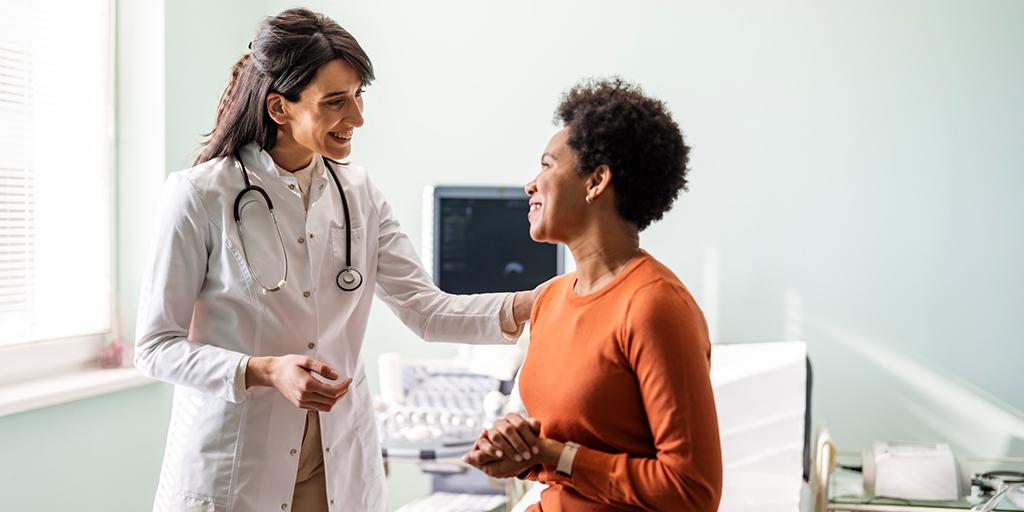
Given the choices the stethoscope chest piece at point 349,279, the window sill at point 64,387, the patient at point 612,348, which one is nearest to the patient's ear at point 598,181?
the patient at point 612,348

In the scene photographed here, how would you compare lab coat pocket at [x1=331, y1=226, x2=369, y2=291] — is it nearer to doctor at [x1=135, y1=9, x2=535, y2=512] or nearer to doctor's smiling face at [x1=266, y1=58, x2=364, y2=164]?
doctor at [x1=135, y1=9, x2=535, y2=512]

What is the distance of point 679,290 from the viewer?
1.14 meters

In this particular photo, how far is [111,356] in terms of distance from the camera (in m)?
2.87

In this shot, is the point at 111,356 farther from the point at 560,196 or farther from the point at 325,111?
the point at 560,196

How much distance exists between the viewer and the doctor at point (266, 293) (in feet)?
4.84

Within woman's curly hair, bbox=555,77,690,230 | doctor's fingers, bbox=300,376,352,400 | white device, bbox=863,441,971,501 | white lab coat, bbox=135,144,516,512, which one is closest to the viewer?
woman's curly hair, bbox=555,77,690,230

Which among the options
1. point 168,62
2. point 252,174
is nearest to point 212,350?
point 252,174

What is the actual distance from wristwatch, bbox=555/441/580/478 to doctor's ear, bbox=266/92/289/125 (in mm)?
781

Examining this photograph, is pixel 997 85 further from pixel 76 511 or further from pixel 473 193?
pixel 76 511

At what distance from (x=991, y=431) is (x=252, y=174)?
2.15 meters

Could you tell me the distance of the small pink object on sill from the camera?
2.87 metres

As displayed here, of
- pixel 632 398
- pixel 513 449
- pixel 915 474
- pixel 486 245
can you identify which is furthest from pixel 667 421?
pixel 486 245

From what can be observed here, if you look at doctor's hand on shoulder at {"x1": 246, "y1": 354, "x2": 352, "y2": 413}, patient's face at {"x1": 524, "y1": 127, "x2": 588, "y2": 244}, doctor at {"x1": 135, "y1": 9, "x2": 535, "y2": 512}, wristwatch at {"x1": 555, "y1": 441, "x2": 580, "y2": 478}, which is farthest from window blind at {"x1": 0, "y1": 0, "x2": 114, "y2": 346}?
wristwatch at {"x1": 555, "y1": 441, "x2": 580, "y2": 478}

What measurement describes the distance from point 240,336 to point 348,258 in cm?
23
